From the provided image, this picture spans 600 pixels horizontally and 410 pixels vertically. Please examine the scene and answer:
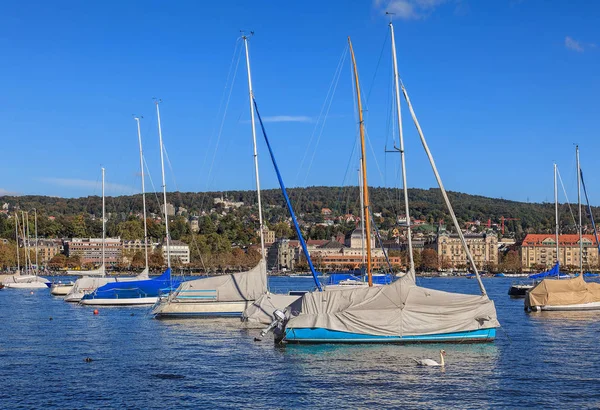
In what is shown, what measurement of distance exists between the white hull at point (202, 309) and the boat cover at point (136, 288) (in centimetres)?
1125

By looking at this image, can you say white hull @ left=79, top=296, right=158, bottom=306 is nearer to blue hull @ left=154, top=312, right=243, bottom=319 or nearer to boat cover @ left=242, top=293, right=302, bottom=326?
blue hull @ left=154, top=312, right=243, bottom=319

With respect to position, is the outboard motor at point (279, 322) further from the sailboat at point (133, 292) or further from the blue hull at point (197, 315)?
the sailboat at point (133, 292)

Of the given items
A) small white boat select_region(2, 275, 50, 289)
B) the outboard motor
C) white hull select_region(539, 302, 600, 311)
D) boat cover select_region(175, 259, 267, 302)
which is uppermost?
boat cover select_region(175, 259, 267, 302)

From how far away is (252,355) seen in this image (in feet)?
119

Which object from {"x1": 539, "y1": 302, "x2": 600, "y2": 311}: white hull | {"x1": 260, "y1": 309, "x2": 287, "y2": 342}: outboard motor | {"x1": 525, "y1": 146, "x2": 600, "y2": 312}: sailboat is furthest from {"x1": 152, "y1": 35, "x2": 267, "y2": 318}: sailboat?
{"x1": 539, "y1": 302, "x2": 600, "y2": 311}: white hull

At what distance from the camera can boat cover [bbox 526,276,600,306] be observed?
58312mm

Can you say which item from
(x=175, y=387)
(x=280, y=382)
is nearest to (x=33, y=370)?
(x=175, y=387)

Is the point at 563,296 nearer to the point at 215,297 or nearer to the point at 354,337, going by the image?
the point at 215,297

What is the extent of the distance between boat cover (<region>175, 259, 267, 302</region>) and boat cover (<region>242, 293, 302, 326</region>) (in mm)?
3829

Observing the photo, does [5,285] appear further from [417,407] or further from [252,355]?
[417,407]

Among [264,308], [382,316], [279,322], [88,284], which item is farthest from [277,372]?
[88,284]

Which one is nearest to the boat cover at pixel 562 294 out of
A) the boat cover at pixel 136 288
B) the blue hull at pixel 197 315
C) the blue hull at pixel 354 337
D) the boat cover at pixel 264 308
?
the blue hull at pixel 197 315

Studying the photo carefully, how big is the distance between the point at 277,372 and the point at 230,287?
2052 cm

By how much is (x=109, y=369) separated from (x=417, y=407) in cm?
1267
